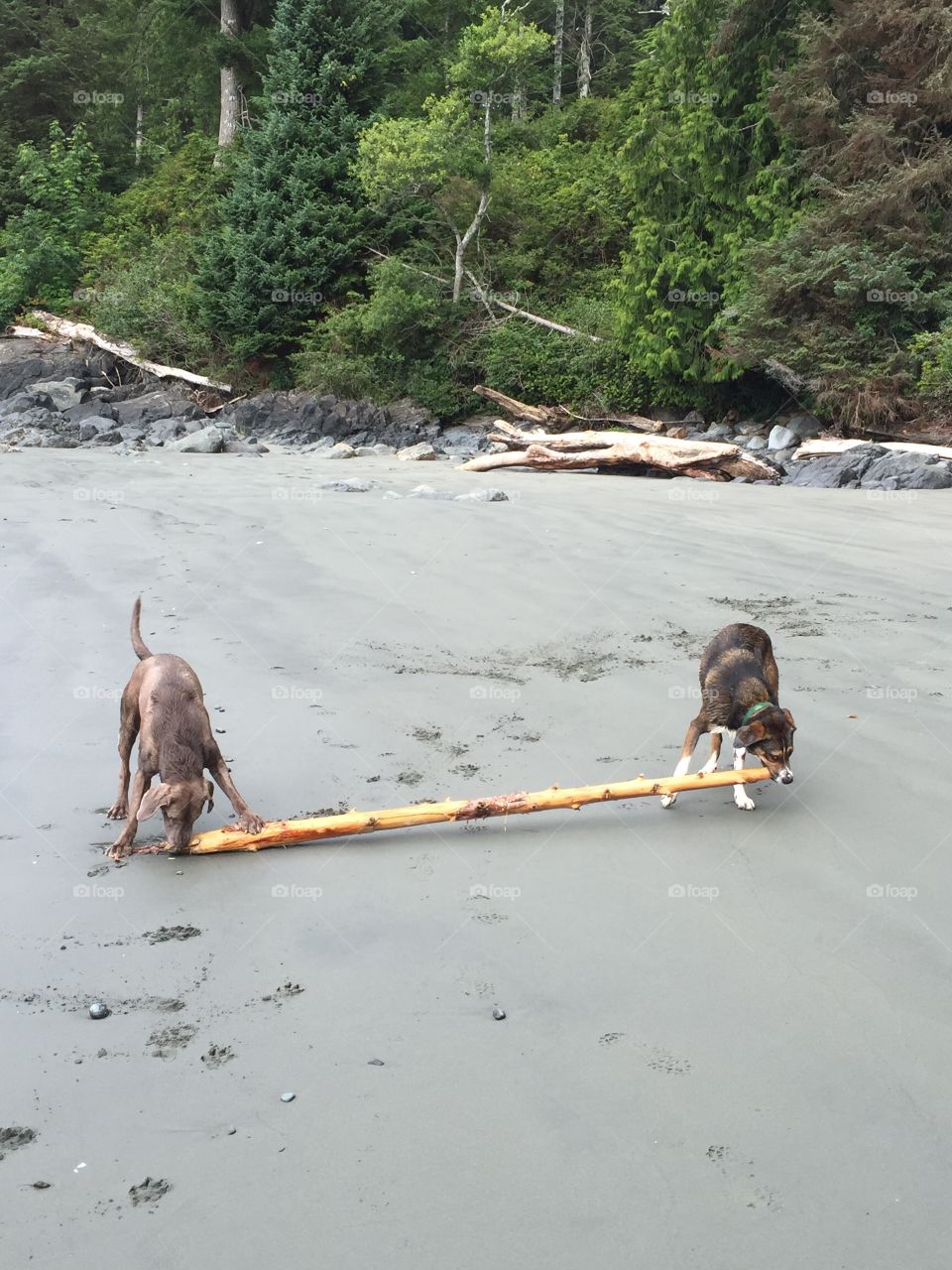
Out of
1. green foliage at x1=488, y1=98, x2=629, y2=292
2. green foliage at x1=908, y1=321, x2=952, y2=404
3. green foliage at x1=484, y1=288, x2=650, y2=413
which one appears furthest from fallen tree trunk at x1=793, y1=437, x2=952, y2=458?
green foliage at x1=488, y1=98, x2=629, y2=292

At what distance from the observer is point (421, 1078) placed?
2.96m

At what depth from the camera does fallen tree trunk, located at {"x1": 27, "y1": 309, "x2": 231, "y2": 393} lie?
95.8ft

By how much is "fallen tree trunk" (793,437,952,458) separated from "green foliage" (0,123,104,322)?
81.0ft

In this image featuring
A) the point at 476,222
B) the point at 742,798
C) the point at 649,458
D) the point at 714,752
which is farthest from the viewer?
the point at 476,222

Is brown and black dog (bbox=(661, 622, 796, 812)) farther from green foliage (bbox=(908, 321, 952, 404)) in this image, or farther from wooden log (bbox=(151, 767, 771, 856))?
green foliage (bbox=(908, 321, 952, 404))

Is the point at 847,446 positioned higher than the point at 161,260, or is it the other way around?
the point at 161,260

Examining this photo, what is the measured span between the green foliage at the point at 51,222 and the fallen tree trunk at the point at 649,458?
22.4m

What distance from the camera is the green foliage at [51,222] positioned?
34000 mm

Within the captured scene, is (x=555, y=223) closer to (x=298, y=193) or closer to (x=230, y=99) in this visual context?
(x=298, y=193)

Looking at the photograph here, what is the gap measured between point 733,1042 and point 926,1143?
564mm

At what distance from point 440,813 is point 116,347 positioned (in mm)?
29517

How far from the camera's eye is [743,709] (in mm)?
5109

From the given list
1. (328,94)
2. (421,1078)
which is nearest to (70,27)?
(328,94)

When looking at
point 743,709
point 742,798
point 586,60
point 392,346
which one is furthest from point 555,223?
point 742,798
